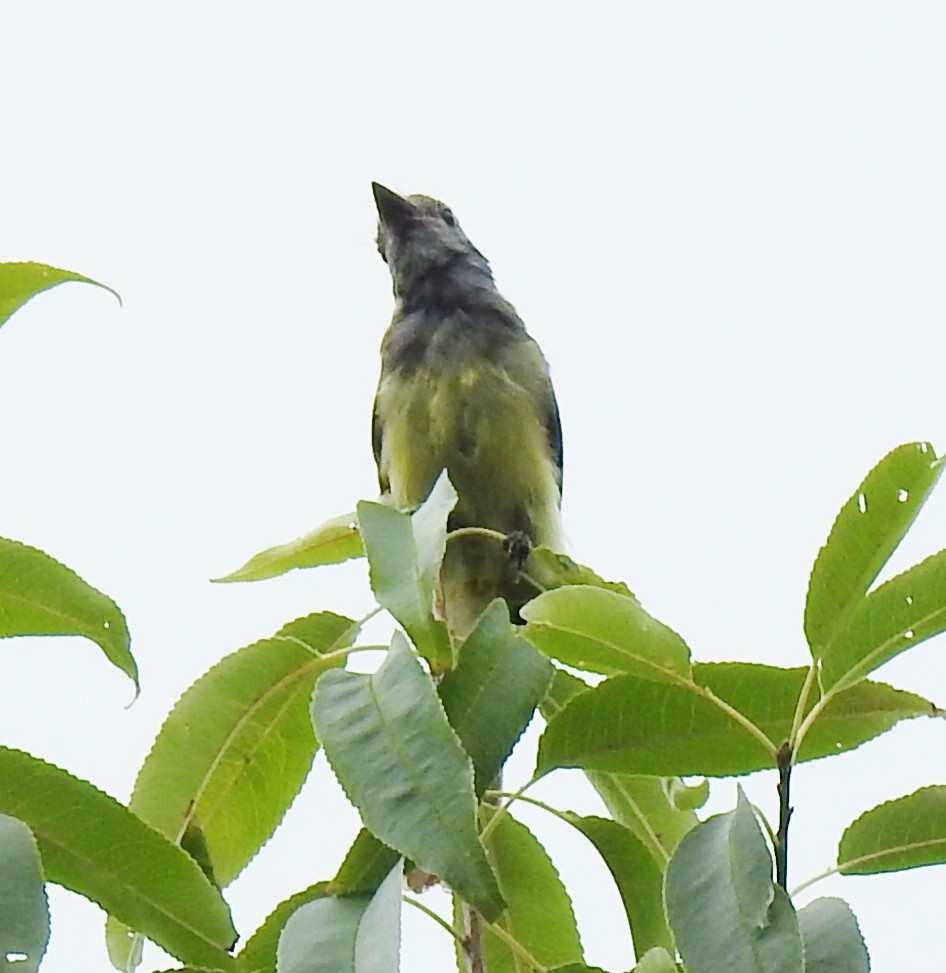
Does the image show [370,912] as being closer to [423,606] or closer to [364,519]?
[423,606]

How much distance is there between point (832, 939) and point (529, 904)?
1.42 ft

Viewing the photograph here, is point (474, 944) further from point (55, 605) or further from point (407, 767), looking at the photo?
point (55, 605)

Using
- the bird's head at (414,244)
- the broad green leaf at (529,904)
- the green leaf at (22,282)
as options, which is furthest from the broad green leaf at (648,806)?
the bird's head at (414,244)

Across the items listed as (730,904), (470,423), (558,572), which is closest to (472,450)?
(470,423)

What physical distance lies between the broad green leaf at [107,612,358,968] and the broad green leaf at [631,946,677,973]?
44 cm

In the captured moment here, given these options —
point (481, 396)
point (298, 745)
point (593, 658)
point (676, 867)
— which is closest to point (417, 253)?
point (481, 396)

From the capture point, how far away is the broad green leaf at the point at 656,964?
105cm

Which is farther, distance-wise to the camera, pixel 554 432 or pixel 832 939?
pixel 554 432

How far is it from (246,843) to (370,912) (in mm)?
495

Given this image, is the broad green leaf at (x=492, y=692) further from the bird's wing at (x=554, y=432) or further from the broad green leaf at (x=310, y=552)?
the bird's wing at (x=554, y=432)

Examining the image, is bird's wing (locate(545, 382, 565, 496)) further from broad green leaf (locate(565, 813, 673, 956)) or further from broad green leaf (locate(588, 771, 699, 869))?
broad green leaf (locate(565, 813, 673, 956))

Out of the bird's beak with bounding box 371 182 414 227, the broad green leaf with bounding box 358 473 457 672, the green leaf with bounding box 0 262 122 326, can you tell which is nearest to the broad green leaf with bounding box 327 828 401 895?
the broad green leaf with bounding box 358 473 457 672

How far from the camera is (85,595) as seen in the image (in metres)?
1.22

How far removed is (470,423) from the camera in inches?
100.0
